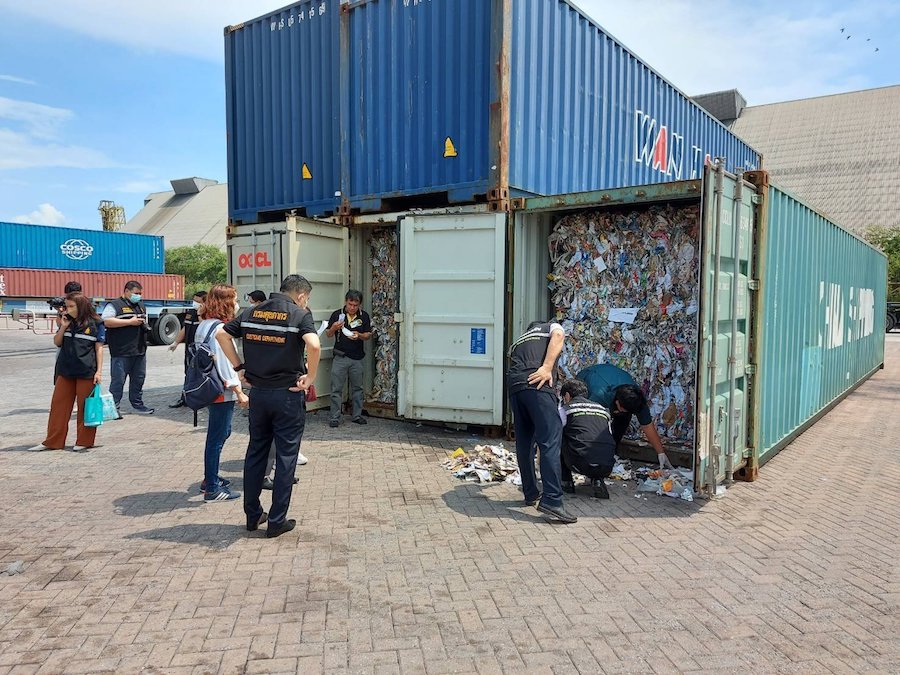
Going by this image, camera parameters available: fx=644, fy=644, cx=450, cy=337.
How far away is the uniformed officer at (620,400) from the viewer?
579 cm

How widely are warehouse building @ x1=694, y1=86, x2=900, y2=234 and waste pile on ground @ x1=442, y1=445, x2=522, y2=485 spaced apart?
48.2m

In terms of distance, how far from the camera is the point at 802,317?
718cm

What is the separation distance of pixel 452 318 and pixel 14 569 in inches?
185

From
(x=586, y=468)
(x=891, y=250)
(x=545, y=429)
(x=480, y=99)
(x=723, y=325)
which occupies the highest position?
(x=891, y=250)

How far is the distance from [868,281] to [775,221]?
301 inches

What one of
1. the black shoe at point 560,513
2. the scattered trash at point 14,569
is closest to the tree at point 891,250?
the black shoe at point 560,513

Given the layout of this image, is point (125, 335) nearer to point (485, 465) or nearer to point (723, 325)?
point (485, 465)

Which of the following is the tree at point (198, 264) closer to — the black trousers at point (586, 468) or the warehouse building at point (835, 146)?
the warehouse building at point (835, 146)

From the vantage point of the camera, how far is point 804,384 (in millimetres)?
7586

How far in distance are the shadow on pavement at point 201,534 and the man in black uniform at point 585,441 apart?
8.22 ft

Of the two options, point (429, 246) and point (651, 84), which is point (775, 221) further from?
point (651, 84)

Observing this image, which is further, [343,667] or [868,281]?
[868,281]

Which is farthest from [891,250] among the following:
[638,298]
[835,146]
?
[638,298]

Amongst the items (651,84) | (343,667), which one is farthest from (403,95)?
(343,667)
